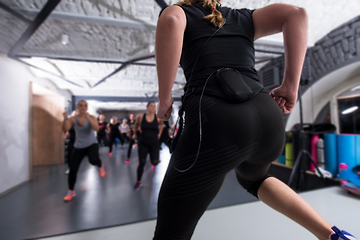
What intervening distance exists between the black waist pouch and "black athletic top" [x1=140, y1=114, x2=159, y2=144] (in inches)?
95.9

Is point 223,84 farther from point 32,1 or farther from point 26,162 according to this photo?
point 26,162

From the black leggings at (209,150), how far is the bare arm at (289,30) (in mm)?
205

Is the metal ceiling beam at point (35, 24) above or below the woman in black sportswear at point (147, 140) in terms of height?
above

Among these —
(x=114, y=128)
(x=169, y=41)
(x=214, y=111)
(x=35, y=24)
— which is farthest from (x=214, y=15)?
(x=114, y=128)

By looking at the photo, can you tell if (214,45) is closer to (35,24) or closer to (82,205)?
(82,205)

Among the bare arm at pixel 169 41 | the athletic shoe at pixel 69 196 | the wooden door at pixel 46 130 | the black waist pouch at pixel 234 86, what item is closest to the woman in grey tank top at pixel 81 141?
the athletic shoe at pixel 69 196

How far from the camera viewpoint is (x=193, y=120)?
1.86 feet

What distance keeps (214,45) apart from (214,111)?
0.25 meters

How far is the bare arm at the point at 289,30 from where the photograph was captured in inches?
24.9

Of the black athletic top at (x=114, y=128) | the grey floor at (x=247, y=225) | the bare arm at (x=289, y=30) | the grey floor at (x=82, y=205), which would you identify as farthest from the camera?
the black athletic top at (x=114, y=128)

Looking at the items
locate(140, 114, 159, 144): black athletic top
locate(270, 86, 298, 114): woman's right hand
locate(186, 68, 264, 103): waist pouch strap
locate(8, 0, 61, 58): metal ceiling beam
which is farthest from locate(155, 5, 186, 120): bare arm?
locate(140, 114, 159, 144): black athletic top

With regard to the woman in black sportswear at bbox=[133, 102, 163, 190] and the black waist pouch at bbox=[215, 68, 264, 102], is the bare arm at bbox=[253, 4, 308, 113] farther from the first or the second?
the woman in black sportswear at bbox=[133, 102, 163, 190]

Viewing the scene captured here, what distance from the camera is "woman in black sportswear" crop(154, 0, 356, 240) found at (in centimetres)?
54

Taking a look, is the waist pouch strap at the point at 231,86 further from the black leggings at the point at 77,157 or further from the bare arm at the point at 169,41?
the black leggings at the point at 77,157
